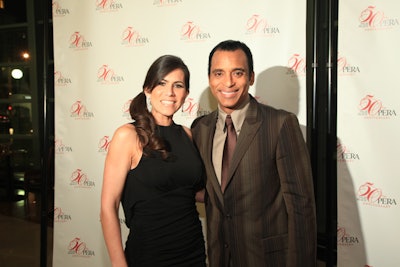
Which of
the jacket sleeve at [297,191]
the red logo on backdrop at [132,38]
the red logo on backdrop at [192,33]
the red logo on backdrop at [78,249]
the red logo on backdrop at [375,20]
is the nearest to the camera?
the jacket sleeve at [297,191]

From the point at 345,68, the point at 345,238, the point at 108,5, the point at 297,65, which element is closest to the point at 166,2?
the point at 108,5

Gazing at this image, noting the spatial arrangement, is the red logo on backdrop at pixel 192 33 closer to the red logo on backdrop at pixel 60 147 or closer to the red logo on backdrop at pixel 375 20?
the red logo on backdrop at pixel 375 20

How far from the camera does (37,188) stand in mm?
3863

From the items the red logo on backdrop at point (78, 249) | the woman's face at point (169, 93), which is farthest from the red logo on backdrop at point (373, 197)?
the red logo on backdrop at point (78, 249)

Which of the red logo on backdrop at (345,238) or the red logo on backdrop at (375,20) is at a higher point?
the red logo on backdrop at (375,20)

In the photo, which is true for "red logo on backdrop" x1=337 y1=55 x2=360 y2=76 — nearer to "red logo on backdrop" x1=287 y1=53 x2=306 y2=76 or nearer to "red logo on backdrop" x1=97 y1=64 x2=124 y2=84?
"red logo on backdrop" x1=287 y1=53 x2=306 y2=76

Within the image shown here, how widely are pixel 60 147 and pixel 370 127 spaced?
7.76 ft

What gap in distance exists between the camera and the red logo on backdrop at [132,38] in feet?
8.00

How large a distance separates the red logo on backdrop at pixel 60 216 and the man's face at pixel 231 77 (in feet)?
6.04

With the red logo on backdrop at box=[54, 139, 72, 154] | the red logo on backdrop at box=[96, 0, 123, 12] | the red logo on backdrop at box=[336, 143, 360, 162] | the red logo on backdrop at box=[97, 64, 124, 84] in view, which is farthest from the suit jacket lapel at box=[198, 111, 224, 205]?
the red logo on backdrop at box=[54, 139, 72, 154]

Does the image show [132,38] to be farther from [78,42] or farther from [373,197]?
[373,197]

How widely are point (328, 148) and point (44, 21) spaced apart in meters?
2.40

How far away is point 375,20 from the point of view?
199 centimetres

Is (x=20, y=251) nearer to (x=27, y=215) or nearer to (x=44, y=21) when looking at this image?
(x=27, y=215)
